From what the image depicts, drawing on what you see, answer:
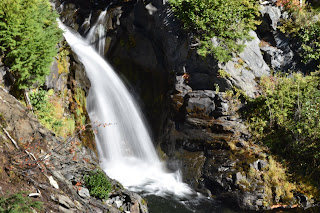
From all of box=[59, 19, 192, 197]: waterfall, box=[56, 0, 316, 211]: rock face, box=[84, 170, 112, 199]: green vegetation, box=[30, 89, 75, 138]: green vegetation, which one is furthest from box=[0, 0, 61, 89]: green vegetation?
box=[56, 0, 316, 211]: rock face

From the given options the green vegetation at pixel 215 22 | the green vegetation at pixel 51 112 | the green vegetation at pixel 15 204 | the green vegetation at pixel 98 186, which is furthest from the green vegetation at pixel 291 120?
the green vegetation at pixel 15 204

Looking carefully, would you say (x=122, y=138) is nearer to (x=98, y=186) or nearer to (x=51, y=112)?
(x=51, y=112)

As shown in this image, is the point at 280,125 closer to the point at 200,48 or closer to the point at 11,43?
the point at 200,48

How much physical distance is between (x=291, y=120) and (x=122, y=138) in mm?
9383

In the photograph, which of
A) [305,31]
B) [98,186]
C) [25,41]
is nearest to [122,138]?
[98,186]

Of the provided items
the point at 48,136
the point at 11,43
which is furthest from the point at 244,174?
the point at 11,43

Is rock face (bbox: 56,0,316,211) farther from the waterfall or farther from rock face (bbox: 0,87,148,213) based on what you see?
rock face (bbox: 0,87,148,213)

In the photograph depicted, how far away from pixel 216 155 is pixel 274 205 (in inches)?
133

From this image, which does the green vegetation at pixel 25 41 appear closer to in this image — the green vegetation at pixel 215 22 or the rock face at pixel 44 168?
the rock face at pixel 44 168

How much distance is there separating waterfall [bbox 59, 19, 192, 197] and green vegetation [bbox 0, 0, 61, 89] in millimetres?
3839

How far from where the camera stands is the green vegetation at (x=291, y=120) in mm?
12281

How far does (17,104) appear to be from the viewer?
857 cm

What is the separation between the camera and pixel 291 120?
13031 mm

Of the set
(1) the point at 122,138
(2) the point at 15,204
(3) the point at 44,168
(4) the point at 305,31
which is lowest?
(1) the point at 122,138
